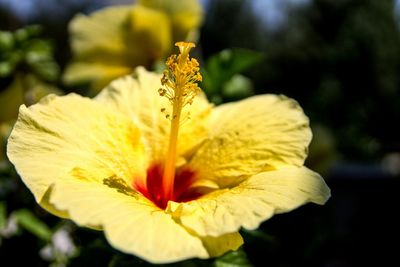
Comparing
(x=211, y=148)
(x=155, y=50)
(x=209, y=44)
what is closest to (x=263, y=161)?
(x=211, y=148)

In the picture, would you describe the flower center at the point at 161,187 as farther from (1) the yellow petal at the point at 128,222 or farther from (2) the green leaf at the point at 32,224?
(2) the green leaf at the point at 32,224

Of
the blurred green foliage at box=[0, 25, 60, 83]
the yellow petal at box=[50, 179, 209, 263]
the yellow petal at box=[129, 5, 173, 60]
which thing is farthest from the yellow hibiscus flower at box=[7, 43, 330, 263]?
the blurred green foliage at box=[0, 25, 60, 83]

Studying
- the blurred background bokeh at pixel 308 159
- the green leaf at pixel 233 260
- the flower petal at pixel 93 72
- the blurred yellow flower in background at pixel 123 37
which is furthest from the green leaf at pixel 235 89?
the green leaf at pixel 233 260

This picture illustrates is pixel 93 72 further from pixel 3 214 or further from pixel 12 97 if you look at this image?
pixel 3 214

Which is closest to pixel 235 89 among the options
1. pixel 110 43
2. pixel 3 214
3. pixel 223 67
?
pixel 223 67

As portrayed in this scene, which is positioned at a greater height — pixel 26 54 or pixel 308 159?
pixel 26 54

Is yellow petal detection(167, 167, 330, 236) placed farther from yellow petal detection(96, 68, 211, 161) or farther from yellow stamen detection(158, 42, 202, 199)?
yellow petal detection(96, 68, 211, 161)
